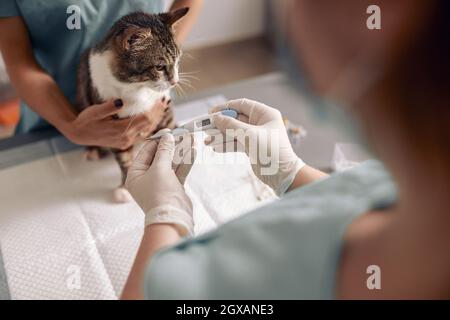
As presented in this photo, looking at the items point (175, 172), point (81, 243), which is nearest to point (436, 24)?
point (175, 172)

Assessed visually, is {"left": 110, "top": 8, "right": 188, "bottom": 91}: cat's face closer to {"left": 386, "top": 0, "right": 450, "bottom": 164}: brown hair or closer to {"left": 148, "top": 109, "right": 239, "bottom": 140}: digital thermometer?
{"left": 148, "top": 109, "right": 239, "bottom": 140}: digital thermometer

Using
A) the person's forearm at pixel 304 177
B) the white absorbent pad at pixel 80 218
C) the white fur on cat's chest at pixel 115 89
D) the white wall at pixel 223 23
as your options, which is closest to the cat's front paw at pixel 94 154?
the white absorbent pad at pixel 80 218

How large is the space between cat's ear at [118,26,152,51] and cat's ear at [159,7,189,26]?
1.3 inches

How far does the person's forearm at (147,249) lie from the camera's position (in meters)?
0.48

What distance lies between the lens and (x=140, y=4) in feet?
1.97

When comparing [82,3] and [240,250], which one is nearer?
[240,250]

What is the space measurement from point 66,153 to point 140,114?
0.28 meters

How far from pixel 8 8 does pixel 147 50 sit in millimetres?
282

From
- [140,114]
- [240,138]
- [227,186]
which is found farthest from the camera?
[227,186]

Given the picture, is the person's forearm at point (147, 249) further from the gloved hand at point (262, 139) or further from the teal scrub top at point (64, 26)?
the teal scrub top at point (64, 26)

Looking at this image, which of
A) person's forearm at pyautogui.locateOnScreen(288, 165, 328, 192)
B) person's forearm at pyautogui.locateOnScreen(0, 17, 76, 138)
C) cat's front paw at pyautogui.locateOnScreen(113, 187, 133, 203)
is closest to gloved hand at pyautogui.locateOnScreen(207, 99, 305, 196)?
person's forearm at pyautogui.locateOnScreen(288, 165, 328, 192)

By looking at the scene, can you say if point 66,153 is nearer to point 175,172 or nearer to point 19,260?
point 19,260

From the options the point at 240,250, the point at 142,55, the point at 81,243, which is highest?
the point at 142,55

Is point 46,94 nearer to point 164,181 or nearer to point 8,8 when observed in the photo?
point 8,8
